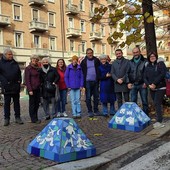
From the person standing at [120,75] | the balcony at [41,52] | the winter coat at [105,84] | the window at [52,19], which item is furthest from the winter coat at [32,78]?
the window at [52,19]

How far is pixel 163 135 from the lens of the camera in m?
6.49

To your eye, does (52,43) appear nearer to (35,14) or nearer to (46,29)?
(46,29)

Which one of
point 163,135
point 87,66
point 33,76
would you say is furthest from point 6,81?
point 163,135

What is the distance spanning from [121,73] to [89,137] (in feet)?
8.26

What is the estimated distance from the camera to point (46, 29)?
3912cm

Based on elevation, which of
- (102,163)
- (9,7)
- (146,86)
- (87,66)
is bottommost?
(102,163)

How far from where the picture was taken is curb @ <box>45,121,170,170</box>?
14.4ft

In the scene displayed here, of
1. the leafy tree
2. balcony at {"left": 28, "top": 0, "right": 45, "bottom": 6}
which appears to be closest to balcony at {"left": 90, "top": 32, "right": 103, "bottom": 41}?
balcony at {"left": 28, "top": 0, "right": 45, "bottom": 6}

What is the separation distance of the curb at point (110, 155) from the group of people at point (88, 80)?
2.13 feet

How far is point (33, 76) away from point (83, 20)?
130ft

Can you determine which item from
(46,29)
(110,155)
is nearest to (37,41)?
(46,29)

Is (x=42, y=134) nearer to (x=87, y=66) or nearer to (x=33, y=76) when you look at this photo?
(x=33, y=76)

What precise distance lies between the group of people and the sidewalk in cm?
62

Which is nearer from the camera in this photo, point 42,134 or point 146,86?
point 42,134
